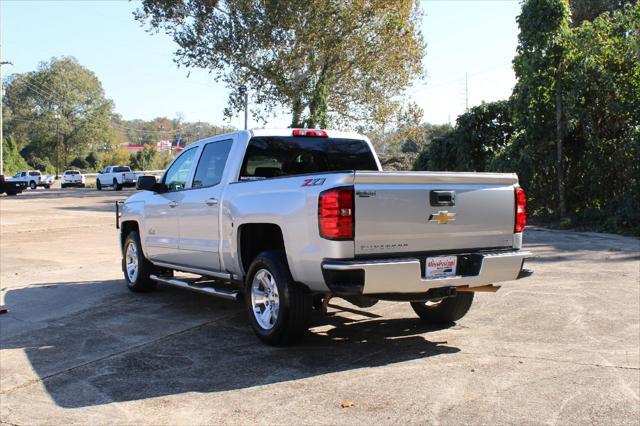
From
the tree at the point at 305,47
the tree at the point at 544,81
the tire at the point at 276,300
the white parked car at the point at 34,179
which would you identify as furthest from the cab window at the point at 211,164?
the white parked car at the point at 34,179

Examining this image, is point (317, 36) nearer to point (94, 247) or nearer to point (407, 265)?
point (94, 247)

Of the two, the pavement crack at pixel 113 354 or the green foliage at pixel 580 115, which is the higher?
the green foliage at pixel 580 115

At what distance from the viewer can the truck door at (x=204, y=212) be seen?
7242 mm

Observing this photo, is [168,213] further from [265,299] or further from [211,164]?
[265,299]

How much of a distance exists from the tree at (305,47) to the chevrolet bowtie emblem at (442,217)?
29.8m

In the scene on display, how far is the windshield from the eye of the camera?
23.8ft

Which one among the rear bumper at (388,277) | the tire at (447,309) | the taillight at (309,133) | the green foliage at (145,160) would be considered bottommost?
the tire at (447,309)

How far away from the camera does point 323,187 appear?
5.49 metres

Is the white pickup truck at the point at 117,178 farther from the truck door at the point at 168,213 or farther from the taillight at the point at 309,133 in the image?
the taillight at the point at 309,133

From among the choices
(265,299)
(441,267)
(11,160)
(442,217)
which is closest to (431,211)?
(442,217)

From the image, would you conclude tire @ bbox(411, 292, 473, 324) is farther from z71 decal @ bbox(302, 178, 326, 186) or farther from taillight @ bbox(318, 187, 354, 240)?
z71 decal @ bbox(302, 178, 326, 186)

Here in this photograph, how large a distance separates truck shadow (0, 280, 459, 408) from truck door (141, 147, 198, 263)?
2.23ft

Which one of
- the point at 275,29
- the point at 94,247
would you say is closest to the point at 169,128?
the point at 275,29

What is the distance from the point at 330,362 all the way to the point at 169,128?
18386cm
